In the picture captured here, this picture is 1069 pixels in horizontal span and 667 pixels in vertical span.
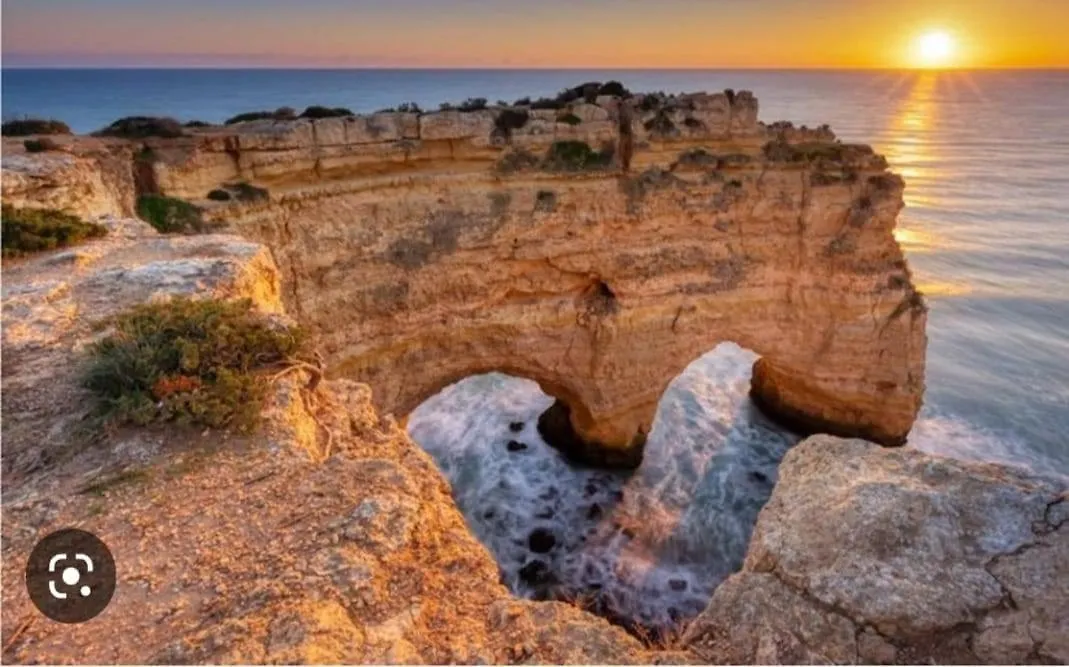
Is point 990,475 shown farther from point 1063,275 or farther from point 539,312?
point 1063,275

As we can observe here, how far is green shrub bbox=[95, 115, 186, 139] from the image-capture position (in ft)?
43.2

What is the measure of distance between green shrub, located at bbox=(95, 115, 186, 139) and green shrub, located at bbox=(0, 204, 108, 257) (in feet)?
15.6

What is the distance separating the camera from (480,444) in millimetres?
19438

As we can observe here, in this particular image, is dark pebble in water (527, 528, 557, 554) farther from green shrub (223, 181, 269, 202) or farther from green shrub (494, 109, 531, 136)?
green shrub (223, 181, 269, 202)

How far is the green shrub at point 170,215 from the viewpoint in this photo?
40.1 ft

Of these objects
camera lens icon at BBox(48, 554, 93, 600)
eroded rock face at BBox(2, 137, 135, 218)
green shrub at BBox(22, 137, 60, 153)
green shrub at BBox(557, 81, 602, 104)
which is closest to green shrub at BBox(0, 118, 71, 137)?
eroded rock face at BBox(2, 137, 135, 218)

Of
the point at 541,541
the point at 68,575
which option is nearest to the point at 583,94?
the point at 541,541

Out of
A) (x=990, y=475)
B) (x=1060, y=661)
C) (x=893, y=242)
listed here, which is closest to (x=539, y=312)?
(x=893, y=242)

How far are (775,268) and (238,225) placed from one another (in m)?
13.9

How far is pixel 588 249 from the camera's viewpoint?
16.4 metres

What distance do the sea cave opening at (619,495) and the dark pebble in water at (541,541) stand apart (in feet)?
0.09

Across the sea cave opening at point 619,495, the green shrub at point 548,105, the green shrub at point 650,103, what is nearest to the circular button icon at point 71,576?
the sea cave opening at point 619,495

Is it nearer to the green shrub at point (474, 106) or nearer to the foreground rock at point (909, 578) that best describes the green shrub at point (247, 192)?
the green shrub at point (474, 106)

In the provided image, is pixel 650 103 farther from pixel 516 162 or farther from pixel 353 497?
pixel 353 497
